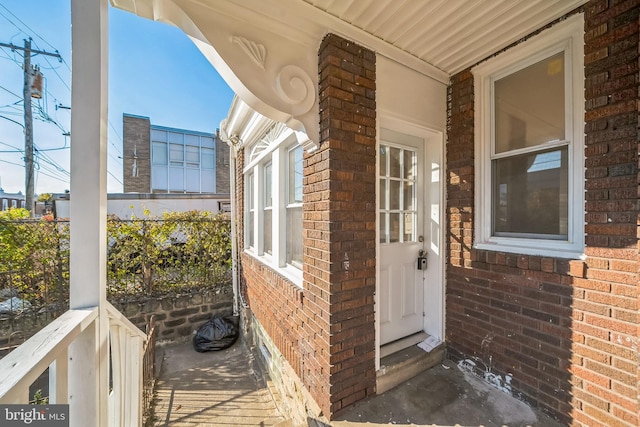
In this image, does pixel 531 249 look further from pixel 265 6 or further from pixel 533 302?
pixel 265 6

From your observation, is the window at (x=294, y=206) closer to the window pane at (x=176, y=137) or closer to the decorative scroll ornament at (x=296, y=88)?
the decorative scroll ornament at (x=296, y=88)

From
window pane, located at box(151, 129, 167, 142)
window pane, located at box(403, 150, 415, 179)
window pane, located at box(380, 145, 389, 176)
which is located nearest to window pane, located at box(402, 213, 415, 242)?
window pane, located at box(403, 150, 415, 179)

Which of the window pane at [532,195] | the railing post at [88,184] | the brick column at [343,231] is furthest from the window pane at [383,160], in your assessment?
the railing post at [88,184]

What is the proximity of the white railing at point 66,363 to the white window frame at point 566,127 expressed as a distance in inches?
113

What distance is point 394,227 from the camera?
8.80ft

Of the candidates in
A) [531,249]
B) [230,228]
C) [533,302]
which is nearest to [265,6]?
[531,249]

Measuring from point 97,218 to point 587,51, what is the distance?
3155 mm

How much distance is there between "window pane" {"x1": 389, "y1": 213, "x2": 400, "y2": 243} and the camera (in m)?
2.65

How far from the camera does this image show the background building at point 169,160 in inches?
516

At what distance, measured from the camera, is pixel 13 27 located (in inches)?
42.0

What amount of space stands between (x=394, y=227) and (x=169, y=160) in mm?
14265

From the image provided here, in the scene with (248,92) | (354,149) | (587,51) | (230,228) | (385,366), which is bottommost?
(385,366)

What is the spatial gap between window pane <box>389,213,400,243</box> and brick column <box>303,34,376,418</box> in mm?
497

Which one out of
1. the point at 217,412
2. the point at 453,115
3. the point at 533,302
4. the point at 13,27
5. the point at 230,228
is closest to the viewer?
the point at 13,27
